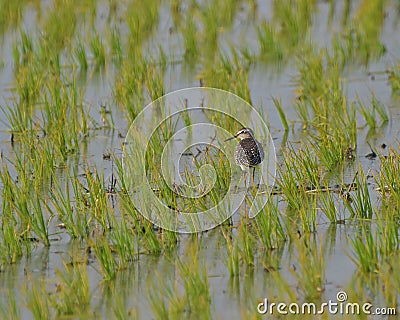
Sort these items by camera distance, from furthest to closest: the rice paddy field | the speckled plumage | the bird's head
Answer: the bird's head < the speckled plumage < the rice paddy field

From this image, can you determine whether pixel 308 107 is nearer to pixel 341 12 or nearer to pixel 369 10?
pixel 369 10

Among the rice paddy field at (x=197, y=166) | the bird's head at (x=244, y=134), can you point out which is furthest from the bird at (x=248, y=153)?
the rice paddy field at (x=197, y=166)

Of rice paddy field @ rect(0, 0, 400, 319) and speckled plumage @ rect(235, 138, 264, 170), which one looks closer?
rice paddy field @ rect(0, 0, 400, 319)

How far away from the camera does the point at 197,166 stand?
5.94 meters

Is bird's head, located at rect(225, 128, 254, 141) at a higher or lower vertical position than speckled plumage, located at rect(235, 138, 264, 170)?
higher

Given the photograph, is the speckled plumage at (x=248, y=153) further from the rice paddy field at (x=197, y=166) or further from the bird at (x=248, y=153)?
the rice paddy field at (x=197, y=166)

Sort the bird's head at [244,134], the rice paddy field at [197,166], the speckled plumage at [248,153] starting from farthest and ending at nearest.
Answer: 1. the bird's head at [244,134]
2. the speckled plumage at [248,153]
3. the rice paddy field at [197,166]

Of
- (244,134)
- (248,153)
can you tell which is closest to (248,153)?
(248,153)

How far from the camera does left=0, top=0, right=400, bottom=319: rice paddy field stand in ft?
14.7

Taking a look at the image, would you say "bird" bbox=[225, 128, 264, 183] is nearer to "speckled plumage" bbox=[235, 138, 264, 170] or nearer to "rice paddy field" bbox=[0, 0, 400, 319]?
"speckled plumage" bbox=[235, 138, 264, 170]

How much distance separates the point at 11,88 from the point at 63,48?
127 cm

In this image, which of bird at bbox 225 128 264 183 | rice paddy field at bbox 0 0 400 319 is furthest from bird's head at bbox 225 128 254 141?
rice paddy field at bbox 0 0 400 319

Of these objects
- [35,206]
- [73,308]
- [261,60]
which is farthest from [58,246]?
[261,60]

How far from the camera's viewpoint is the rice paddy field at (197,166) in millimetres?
4492
